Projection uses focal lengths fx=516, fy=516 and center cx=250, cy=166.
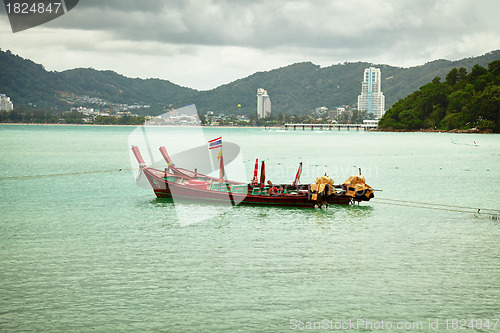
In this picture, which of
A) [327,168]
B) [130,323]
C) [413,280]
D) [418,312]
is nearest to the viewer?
[130,323]

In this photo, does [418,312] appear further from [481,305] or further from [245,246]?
[245,246]

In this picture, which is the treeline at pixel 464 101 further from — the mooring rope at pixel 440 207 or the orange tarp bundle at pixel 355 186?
the orange tarp bundle at pixel 355 186

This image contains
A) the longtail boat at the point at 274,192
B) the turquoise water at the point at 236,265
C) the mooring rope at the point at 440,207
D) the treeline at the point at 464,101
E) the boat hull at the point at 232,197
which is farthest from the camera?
the treeline at the point at 464,101

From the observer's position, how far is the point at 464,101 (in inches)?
6491

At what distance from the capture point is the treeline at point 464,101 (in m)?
153

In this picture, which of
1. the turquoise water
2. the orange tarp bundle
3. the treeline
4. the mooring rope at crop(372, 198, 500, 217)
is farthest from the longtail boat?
the treeline

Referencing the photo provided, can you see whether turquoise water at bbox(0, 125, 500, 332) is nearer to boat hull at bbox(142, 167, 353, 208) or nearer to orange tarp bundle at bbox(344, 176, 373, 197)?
boat hull at bbox(142, 167, 353, 208)

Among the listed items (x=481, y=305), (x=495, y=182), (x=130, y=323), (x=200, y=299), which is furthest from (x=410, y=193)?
(x=130, y=323)

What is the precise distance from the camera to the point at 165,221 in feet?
91.1

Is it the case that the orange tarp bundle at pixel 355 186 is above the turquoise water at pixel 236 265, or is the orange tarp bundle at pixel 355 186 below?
above

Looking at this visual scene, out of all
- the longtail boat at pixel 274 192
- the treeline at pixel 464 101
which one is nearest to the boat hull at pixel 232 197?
the longtail boat at pixel 274 192

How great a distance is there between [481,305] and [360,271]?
14.3 ft

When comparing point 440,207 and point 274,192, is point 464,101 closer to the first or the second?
point 440,207

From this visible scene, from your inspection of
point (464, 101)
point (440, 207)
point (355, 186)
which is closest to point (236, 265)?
point (355, 186)
